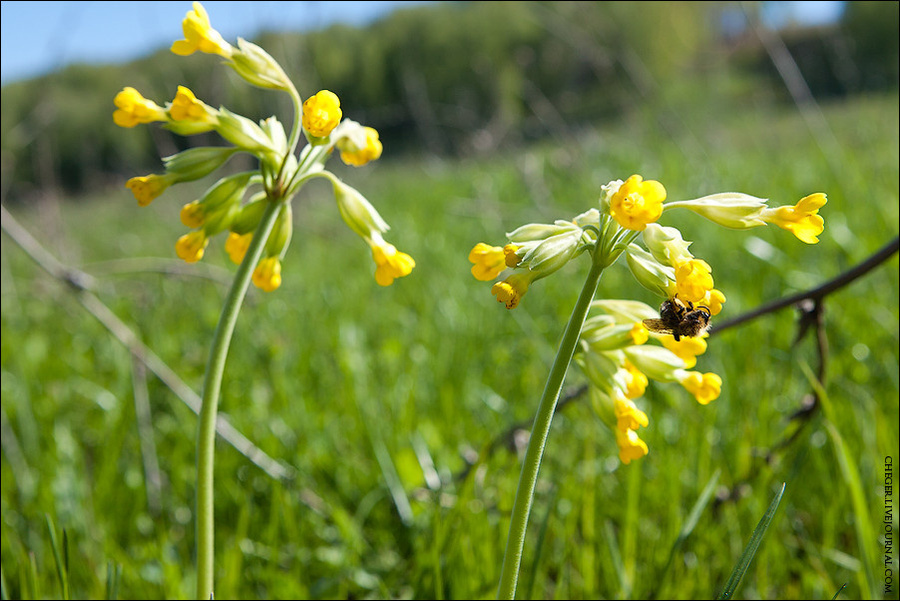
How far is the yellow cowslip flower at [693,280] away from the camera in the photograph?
64 centimetres

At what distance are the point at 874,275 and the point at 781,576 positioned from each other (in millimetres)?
1612

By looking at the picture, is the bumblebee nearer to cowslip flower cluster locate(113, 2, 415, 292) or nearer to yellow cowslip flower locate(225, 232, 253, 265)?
cowslip flower cluster locate(113, 2, 415, 292)

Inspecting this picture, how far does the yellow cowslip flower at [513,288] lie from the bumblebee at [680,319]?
14cm

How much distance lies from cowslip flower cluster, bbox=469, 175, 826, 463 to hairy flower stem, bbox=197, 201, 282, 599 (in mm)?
243

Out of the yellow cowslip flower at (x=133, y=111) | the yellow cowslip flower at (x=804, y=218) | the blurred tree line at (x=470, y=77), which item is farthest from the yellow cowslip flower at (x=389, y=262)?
the blurred tree line at (x=470, y=77)

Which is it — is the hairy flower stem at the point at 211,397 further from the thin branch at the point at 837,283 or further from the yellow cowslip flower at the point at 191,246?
the thin branch at the point at 837,283

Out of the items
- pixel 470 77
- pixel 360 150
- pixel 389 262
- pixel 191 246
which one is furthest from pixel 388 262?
pixel 470 77

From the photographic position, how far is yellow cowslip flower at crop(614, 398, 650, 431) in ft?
2.71

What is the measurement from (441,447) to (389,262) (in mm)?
986

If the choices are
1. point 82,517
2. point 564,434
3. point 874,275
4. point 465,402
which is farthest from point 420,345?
point 874,275

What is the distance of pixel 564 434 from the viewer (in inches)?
69.9

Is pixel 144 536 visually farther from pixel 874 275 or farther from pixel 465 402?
pixel 874 275

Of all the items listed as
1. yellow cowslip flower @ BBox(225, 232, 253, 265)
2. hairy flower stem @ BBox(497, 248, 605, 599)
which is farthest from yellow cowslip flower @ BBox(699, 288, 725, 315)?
yellow cowslip flower @ BBox(225, 232, 253, 265)

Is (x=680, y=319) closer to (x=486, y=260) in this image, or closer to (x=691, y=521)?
(x=486, y=260)
